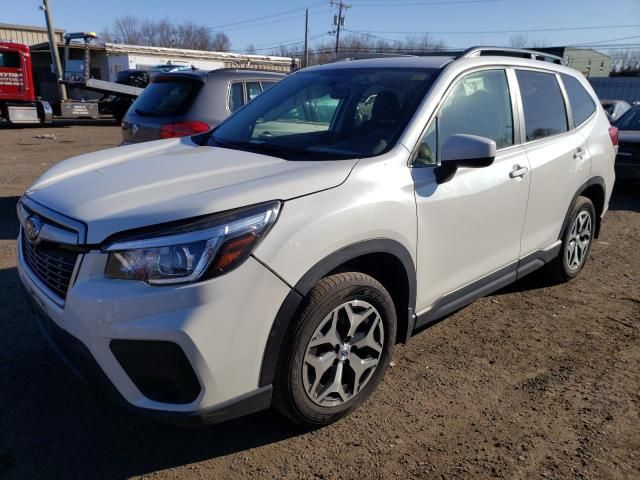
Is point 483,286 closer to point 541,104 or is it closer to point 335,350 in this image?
point 335,350

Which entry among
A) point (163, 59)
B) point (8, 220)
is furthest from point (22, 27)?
point (8, 220)

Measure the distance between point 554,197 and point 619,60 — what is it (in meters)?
77.0

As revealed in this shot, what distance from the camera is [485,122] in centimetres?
331

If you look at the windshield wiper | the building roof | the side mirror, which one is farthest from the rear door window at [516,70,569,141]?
the building roof

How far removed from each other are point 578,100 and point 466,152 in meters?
2.35

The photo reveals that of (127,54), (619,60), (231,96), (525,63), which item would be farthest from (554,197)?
(619,60)

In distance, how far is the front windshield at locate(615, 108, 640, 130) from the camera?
9.42 meters

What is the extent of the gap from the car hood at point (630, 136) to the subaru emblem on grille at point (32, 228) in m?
8.93

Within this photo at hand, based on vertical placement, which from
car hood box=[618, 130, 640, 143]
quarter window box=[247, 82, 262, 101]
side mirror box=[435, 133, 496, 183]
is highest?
quarter window box=[247, 82, 262, 101]

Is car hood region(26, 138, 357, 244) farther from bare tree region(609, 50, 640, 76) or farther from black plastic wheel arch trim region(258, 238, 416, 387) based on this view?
bare tree region(609, 50, 640, 76)

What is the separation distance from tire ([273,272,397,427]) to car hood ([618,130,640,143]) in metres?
7.66

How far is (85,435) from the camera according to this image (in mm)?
2568

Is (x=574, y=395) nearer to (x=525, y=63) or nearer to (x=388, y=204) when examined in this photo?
(x=388, y=204)

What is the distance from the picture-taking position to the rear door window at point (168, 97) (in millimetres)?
5938
